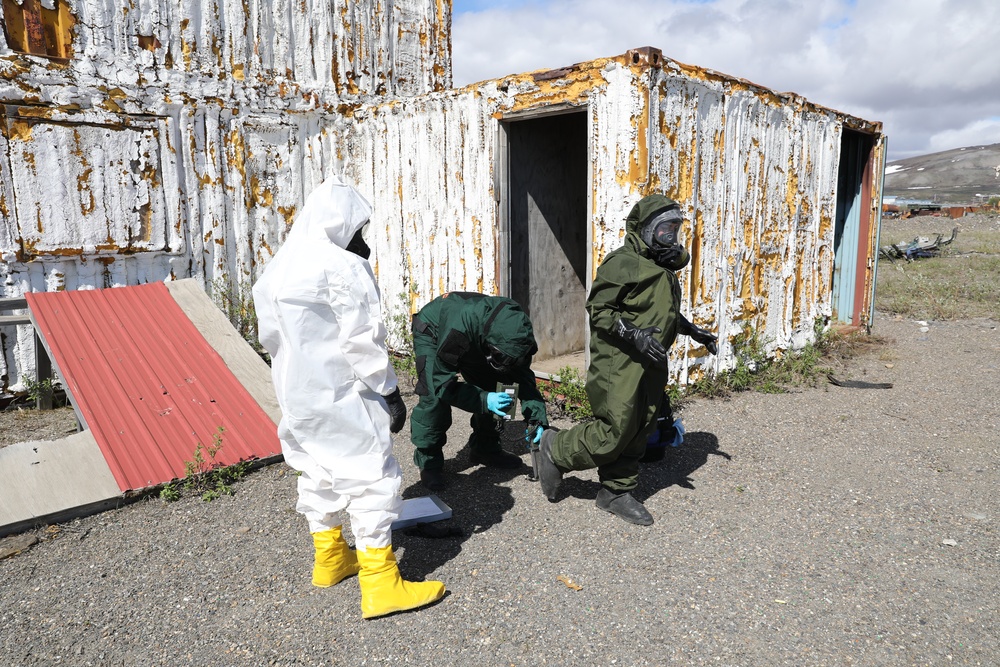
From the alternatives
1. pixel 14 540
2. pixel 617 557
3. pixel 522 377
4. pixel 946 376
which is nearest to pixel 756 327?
pixel 946 376

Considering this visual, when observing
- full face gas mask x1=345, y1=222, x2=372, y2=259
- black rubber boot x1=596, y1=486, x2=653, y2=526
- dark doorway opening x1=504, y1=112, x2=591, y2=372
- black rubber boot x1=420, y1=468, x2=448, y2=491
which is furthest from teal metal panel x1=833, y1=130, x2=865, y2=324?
full face gas mask x1=345, y1=222, x2=372, y2=259

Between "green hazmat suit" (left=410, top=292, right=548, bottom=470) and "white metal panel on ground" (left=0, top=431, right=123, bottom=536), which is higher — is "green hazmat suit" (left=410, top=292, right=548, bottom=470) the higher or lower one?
the higher one

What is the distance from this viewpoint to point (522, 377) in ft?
13.5

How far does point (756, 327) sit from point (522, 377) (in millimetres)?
3393

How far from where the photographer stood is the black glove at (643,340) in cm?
335

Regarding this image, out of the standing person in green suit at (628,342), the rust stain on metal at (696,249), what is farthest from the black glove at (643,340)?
the rust stain on metal at (696,249)

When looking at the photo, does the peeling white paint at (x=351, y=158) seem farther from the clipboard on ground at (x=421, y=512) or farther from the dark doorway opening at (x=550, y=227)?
the clipboard on ground at (x=421, y=512)

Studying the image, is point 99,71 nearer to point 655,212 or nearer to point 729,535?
point 655,212

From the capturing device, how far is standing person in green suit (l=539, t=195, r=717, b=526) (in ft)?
11.8

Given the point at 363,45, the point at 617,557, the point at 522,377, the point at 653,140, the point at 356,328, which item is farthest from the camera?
the point at 363,45

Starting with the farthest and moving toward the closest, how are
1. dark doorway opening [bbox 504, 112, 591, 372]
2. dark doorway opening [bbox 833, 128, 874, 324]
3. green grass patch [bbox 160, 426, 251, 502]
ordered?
dark doorway opening [bbox 833, 128, 874, 324], dark doorway opening [bbox 504, 112, 591, 372], green grass patch [bbox 160, 426, 251, 502]

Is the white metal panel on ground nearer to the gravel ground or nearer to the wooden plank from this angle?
the gravel ground

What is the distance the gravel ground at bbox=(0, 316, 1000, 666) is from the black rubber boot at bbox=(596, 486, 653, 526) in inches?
2.0

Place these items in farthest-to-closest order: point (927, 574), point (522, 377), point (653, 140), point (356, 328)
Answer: point (653, 140) → point (522, 377) → point (927, 574) → point (356, 328)
